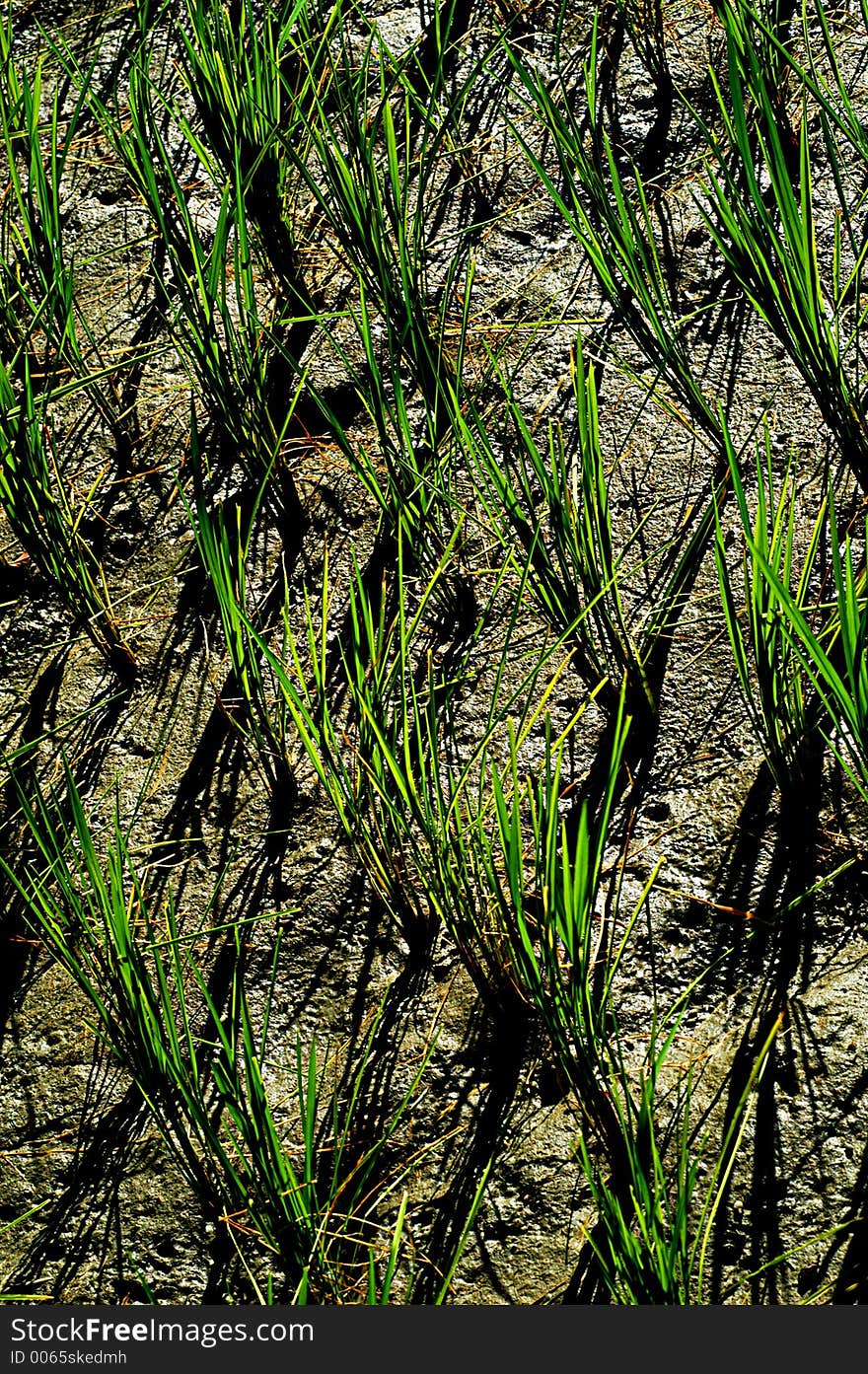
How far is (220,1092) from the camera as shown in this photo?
1.21 meters

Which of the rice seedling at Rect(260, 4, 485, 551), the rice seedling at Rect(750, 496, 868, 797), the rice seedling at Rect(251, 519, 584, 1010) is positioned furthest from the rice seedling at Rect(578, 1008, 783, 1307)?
the rice seedling at Rect(260, 4, 485, 551)

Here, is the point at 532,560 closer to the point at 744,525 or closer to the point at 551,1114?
the point at 744,525

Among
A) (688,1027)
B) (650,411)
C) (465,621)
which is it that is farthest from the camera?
(650,411)

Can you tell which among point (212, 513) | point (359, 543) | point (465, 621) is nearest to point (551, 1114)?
point (465, 621)

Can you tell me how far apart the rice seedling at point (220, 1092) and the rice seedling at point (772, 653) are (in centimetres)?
52

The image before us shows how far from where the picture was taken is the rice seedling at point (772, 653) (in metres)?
1.15

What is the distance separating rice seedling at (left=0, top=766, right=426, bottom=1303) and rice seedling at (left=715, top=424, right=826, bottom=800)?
0.52m

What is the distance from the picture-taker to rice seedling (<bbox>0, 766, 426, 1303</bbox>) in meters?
1.07

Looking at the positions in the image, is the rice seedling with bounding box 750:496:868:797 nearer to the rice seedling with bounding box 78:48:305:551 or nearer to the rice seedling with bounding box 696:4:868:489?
the rice seedling with bounding box 696:4:868:489

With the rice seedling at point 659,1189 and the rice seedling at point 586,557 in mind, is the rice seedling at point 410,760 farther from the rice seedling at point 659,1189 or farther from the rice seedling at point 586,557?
the rice seedling at point 659,1189

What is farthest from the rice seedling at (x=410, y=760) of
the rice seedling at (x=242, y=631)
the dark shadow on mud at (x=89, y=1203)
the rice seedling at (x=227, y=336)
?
the dark shadow on mud at (x=89, y=1203)

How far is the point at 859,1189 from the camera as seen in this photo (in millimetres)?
1162

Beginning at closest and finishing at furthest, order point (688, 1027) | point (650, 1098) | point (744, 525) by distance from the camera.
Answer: point (650, 1098), point (744, 525), point (688, 1027)

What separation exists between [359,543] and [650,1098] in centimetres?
84
